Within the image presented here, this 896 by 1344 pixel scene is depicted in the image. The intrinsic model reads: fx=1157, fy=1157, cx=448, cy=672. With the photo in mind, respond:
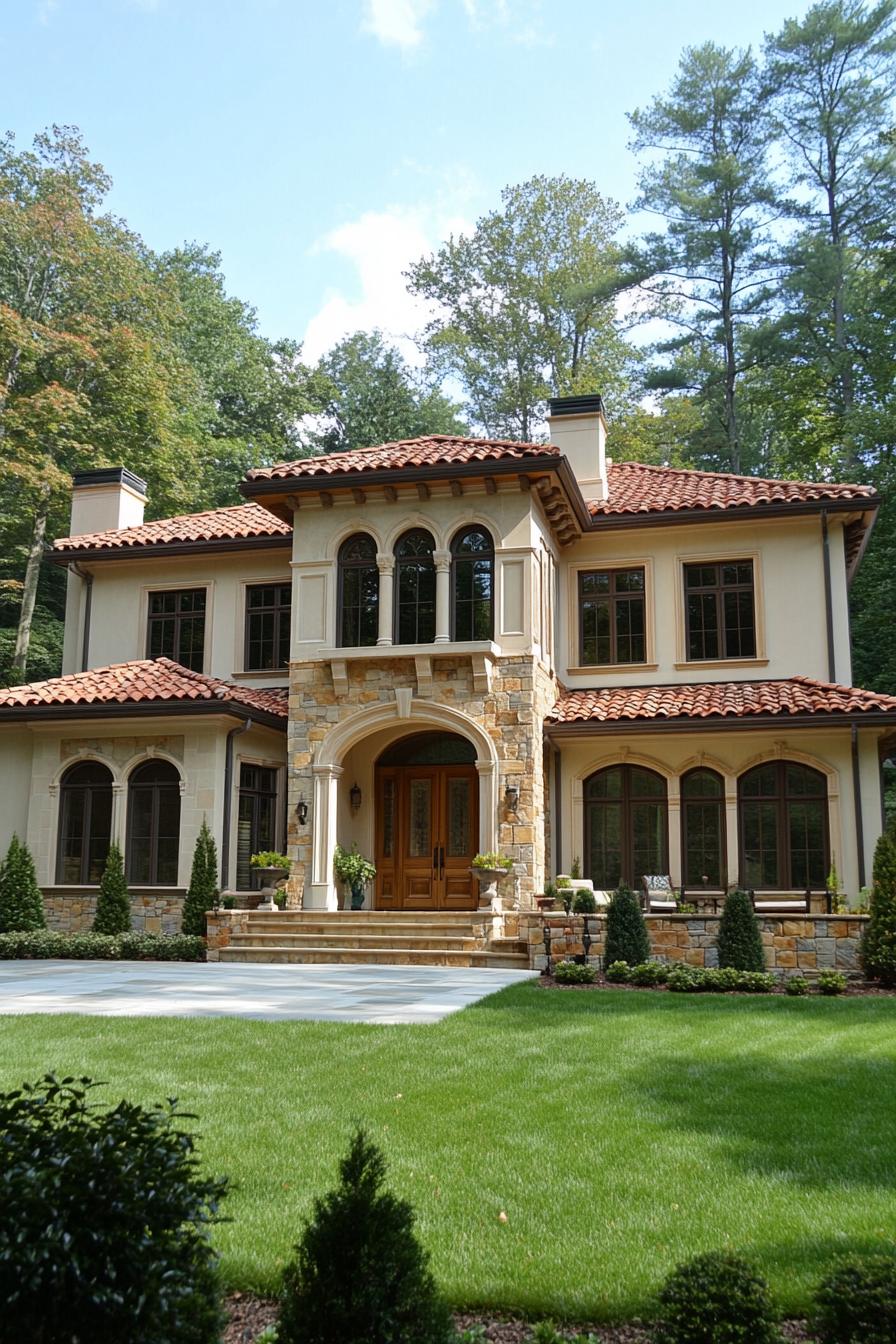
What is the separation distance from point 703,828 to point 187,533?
10.6 meters

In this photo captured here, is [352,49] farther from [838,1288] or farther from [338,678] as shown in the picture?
[838,1288]

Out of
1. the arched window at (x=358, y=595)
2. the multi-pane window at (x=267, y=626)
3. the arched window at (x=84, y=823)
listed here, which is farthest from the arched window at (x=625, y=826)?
the arched window at (x=84, y=823)

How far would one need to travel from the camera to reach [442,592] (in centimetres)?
1742

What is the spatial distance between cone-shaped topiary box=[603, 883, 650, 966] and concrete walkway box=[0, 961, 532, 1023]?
1.14 m

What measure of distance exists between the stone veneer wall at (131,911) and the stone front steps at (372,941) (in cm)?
185

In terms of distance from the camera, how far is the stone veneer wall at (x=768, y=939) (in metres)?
13.5

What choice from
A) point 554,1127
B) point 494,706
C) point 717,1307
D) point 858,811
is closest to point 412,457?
point 494,706

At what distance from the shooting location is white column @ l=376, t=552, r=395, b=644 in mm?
17516

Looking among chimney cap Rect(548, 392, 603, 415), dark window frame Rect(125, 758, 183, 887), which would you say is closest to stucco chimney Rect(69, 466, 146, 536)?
dark window frame Rect(125, 758, 183, 887)

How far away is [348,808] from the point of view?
62.2ft

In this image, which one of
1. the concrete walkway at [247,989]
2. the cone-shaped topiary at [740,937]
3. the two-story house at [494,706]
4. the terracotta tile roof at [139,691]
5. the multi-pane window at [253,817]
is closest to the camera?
the concrete walkway at [247,989]

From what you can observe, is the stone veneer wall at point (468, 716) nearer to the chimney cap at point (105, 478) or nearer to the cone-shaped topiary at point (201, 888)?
the cone-shaped topiary at point (201, 888)

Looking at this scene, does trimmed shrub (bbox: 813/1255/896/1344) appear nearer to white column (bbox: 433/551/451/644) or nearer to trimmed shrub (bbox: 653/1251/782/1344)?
trimmed shrub (bbox: 653/1251/782/1344)

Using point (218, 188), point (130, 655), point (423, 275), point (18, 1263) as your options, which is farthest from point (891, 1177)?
point (423, 275)
